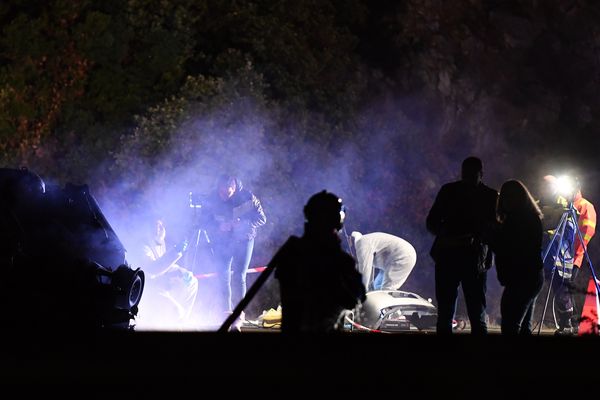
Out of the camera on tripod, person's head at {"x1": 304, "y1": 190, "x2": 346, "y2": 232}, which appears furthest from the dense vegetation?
person's head at {"x1": 304, "y1": 190, "x2": 346, "y2": 232}

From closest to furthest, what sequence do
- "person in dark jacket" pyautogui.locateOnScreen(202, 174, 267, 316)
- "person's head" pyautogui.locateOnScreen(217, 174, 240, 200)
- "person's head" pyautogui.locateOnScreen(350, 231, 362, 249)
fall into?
"person in dark jacket" pyautogui.locateOnScreen(202, 174, 267, 316) < "person's head" pyautogui.locateOnScreen(217, 174, 240, 200) < "person's head" pyautogui.locateOnScreen(350, 231, 362, 249)

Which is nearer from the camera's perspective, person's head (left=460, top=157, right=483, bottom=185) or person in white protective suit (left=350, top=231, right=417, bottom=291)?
person's head (left=460, top=157, right=483, bottom=185)

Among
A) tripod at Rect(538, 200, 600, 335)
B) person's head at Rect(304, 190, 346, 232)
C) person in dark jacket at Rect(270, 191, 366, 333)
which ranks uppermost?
tripod at Rect(538, 200, 600, 335)

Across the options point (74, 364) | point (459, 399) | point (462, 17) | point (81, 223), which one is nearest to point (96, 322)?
point (81, 223)

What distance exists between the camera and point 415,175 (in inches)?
977

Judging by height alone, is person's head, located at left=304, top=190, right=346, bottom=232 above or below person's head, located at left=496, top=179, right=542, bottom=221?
below

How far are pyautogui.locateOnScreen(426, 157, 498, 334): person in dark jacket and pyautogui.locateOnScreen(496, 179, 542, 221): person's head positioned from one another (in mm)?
220

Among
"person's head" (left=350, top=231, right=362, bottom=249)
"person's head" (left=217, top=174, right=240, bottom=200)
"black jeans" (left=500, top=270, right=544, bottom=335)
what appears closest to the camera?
"black jeans" (left=500, top=270, right=544, bottom=335)

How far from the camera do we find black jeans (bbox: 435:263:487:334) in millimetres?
9914

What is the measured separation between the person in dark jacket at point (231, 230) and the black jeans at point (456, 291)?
4161mm

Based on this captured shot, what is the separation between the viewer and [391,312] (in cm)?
1539

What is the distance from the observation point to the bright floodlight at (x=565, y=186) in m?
14.8

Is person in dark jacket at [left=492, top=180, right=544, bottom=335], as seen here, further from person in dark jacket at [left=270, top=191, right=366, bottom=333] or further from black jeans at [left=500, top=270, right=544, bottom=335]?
person in dark jacket at [left=270, top=191, right=366, bottom=333]

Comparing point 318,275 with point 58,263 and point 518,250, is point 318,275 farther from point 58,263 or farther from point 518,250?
point 518,250
